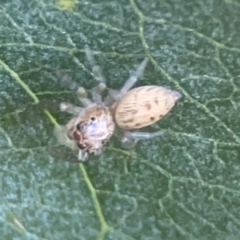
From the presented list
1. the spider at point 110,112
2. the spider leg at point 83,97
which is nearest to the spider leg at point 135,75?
the spider at point 110,112

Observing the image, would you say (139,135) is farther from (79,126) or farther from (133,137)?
(79,126)

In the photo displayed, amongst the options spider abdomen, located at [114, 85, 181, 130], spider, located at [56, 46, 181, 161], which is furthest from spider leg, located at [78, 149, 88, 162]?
spider abdomen, located at [114, 85, 181, 130]

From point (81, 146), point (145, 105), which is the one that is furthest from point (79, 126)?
point (145, 105)

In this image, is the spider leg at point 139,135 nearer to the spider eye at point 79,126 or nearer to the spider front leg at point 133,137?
the spider front leg at point 133,137

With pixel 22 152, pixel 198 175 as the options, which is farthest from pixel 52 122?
pixel 198 175

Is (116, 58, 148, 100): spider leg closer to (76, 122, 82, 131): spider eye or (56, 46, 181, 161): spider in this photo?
(56, 46, 181, 161): spider

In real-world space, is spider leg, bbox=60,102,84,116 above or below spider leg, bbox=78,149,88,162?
above
